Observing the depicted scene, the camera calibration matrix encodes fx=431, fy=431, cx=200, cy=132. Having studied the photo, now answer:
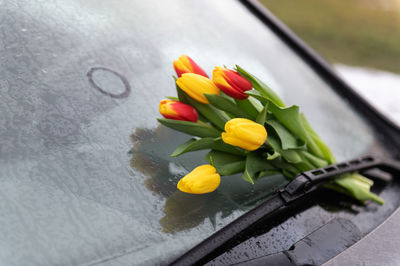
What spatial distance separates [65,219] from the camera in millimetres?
761

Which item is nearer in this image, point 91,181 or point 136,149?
point 91,181

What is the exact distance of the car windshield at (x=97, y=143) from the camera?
75 centimetres

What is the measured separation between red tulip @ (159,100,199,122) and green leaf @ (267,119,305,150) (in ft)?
0.58

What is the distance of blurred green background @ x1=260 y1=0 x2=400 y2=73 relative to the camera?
443cm

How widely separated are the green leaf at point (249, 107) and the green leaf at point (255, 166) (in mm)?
89

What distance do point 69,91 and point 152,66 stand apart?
0.26 meters

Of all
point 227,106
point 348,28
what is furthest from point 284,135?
point 348,28

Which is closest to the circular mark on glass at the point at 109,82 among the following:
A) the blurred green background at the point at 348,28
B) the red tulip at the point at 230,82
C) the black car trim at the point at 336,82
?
the red tulip at the point at 230,82

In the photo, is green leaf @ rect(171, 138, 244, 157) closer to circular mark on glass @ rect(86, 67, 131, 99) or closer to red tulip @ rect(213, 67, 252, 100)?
red tulip @ rect(213, 67, 252, 100)

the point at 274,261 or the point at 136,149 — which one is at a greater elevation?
the point at 136,149

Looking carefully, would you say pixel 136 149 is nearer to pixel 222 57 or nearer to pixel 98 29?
pixel 98 29

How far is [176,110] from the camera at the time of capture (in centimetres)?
90

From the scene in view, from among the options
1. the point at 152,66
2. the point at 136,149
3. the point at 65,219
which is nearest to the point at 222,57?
the point at 152,66

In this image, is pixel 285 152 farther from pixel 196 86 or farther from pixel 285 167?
pixel 196 86
